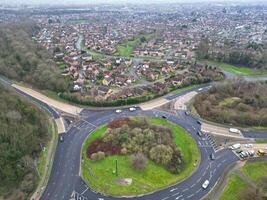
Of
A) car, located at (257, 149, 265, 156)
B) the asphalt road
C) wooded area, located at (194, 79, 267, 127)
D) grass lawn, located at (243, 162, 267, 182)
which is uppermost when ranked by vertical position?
wooded area, located at (194, 79, 267, 127)

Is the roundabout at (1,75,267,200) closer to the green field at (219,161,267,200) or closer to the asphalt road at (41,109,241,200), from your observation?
the asphalt road at (41,109,241,200)

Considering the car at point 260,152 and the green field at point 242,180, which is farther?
the car at point 260,152

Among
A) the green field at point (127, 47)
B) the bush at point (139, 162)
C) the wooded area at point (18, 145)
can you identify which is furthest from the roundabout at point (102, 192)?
the green field at point (127, 47)

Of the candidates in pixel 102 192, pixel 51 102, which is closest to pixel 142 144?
pixel 102 192

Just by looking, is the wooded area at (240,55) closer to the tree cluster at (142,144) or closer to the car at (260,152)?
the car at (260,152)

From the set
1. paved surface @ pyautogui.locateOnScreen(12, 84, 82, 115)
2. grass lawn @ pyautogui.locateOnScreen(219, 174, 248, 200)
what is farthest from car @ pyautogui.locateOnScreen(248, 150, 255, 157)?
paved surface @ pyautogui.locateOnScreen(12, 84, 82, 115)

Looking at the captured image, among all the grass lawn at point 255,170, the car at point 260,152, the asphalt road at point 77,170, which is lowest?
the asphalt road at point 77,170
